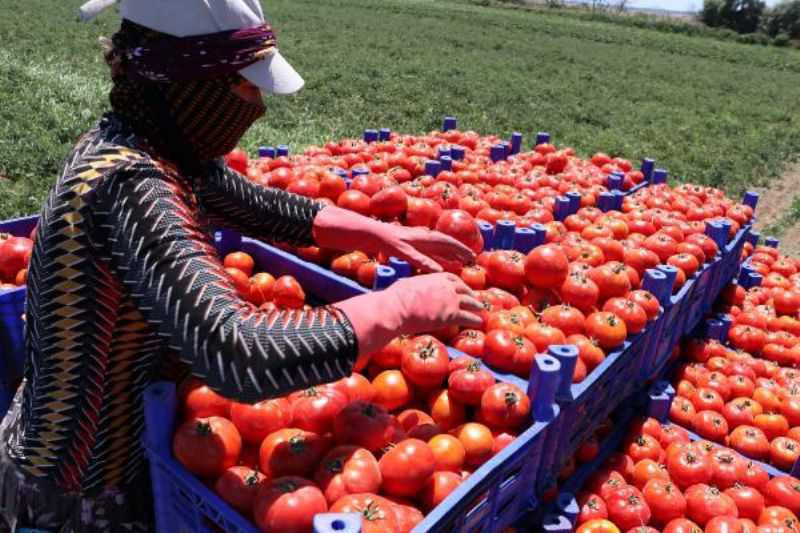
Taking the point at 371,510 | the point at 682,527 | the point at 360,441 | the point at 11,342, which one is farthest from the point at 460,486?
the point at 11,342

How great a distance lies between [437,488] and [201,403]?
854mm

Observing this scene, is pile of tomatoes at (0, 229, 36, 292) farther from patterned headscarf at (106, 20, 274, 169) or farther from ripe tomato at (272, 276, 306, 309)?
patterned headscarf at (106, 20, 274, 169)

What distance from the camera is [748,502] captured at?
318 centimetres

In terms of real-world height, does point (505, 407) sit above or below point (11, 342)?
below

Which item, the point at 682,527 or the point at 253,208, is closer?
the point at 253,208

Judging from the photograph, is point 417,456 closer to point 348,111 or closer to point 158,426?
point 158,426

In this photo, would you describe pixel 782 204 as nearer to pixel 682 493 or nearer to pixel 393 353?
pixel 682 493

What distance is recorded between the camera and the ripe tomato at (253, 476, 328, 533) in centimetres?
173

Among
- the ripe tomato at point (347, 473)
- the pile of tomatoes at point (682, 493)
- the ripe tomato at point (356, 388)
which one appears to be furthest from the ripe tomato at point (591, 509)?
the ripe tomato at point (347, 473)

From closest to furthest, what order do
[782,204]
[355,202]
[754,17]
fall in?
[355,202]
[782,204]
[754,17]

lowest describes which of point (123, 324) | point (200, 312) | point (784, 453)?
point (784, 453)

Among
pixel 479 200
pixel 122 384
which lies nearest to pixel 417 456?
pixel 122 384

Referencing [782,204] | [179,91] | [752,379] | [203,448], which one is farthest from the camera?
[782,204]

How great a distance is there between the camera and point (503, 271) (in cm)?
334
